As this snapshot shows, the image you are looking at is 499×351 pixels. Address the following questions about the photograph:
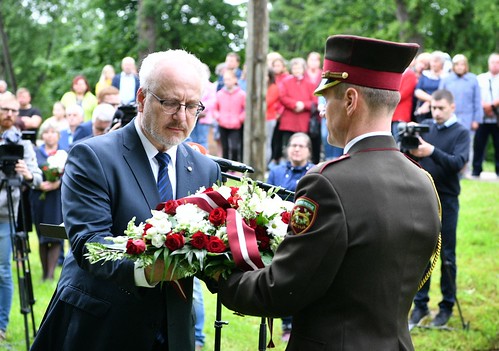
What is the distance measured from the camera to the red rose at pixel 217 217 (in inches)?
121

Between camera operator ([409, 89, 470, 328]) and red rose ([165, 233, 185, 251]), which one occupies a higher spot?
red rose ([165, 233, 185, 251])

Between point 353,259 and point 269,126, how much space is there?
1123cm

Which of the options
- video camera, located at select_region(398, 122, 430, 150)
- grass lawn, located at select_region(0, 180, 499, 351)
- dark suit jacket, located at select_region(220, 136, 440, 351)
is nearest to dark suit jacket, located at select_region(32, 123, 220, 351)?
dark suit jacket, located at select_region(220, 136, 440, 351)

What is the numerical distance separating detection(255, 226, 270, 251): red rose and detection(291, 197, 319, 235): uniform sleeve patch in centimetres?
38

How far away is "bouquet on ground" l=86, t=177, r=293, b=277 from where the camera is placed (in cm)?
297

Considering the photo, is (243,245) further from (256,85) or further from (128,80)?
(128,80)

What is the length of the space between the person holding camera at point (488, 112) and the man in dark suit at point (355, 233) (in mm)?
11600

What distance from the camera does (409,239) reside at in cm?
280

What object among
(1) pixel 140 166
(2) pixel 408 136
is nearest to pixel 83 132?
(2) pixel 408 136

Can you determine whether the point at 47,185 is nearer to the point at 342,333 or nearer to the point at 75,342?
the point at 75,342

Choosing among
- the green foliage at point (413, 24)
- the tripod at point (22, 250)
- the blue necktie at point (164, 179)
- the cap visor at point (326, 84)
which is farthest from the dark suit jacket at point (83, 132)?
the green foliage at point (413, 24)

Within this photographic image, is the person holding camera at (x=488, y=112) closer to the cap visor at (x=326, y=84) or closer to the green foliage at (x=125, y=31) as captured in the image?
the green foliage at (x=125, y=31)

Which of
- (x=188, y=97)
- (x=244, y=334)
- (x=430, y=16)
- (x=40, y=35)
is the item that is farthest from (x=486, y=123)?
(x=40, y=35)

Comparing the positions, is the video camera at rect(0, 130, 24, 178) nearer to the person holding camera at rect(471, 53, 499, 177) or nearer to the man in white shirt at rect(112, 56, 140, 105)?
the man in white shirt at rect(112, 56, 140, 105)
